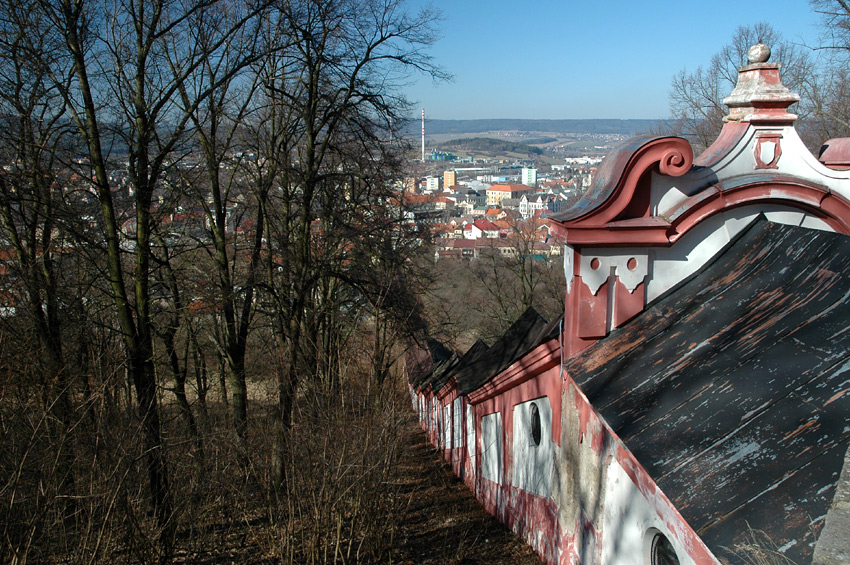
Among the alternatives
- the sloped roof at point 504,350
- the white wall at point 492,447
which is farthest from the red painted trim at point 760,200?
the white wall at point 492,447

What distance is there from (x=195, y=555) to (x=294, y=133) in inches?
338

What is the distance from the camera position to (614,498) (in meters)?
4.89

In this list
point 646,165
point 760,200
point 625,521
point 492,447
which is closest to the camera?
point 625,521

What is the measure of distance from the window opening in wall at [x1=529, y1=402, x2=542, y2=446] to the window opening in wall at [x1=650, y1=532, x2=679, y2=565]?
2892mm

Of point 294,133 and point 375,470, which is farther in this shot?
point 294,133

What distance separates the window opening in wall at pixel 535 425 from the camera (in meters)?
7.19

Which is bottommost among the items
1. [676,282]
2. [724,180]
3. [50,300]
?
[50,300]

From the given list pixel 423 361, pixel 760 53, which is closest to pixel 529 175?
pixel 423 361

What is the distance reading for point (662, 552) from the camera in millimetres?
4168

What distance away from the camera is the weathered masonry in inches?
115

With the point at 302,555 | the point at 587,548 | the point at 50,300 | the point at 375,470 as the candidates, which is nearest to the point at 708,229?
the point at 587,548

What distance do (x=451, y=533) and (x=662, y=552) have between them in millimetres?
4114

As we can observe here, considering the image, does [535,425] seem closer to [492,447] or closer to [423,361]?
[492,447]

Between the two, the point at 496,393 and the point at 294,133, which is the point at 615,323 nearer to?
the point at 496,393
